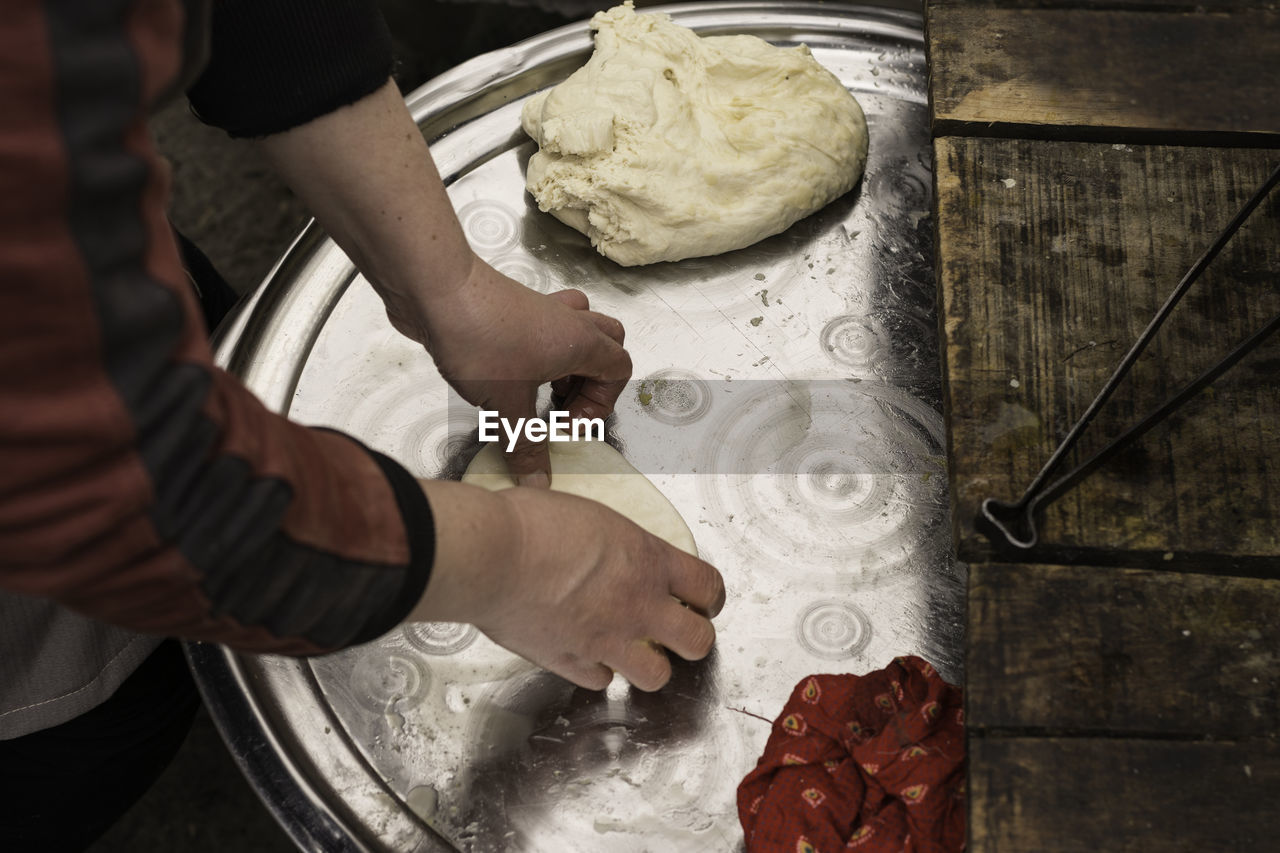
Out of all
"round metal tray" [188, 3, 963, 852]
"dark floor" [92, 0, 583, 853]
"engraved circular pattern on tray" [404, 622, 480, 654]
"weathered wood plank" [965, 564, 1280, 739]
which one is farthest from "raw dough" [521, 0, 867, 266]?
"weathered wood plank" [965, 564, 1280, 739]

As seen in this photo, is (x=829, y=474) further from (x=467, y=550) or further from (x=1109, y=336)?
(x=467, y=550)

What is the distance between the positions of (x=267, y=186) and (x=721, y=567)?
184 cm

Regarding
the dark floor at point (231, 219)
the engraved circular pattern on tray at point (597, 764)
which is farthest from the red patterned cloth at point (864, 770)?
the dark floor at point (231, 219)

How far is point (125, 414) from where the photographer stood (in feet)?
1.51

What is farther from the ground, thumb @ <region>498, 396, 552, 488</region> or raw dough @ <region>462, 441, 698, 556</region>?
thumb @ <region>498, 396, 552, 488</region>

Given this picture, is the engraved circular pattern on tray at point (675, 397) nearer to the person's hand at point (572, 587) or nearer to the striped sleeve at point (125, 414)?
the person's hand at point (572, 587)

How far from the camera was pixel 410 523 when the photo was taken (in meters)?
0.63

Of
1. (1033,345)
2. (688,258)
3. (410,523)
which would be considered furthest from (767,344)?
(410,523)

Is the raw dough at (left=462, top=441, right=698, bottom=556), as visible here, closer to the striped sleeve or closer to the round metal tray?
the round metal tray

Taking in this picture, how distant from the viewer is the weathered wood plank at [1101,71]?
1017mm

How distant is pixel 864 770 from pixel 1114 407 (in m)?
0.40

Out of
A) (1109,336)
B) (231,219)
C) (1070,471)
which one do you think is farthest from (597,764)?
(231,219)

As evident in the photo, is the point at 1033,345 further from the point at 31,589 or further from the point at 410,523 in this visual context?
the point at 31,589

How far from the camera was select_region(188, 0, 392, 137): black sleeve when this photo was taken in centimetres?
82
